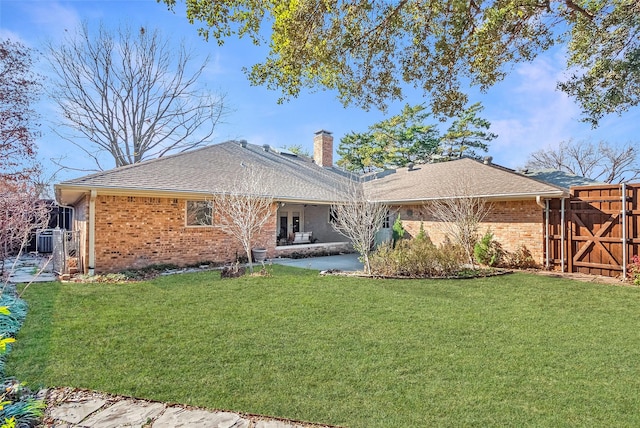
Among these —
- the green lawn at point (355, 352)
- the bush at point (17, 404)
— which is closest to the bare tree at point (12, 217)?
the green lawn at point (355, 352)

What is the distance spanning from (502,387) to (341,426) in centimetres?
186

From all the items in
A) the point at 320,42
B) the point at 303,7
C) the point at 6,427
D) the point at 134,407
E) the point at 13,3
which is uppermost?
the point at 13,3

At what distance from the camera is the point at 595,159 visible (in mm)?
25891

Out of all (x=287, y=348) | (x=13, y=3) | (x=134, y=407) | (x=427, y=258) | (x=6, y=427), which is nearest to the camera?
(x=6, y=427)

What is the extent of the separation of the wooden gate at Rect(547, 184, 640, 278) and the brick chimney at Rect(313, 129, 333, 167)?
13324 millimetres

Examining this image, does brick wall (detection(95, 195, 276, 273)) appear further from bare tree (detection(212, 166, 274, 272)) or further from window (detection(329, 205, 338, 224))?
window (detection(329, 205, 338, 224))

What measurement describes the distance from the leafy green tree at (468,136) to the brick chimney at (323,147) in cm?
1239

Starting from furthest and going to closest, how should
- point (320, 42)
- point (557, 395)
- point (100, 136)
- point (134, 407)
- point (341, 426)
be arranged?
point (100, 136), point (320, 42), point (557, 395), point (134, 407), point (341, 426)

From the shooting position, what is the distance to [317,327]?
5.32 metres

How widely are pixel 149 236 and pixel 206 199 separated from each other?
218cm

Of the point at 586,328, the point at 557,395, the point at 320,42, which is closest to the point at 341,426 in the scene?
the point at 557,395

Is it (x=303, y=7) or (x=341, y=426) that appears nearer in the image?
(x=341, y=426)

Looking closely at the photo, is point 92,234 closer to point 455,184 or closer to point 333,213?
point 333,213

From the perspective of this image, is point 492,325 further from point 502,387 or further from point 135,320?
point 135,320
